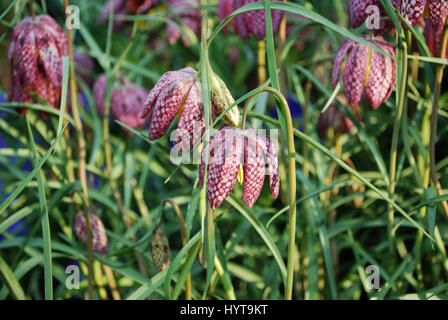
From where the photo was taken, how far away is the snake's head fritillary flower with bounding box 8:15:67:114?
0.95 metres

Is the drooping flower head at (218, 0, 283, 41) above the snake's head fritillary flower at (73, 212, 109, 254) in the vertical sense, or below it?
above

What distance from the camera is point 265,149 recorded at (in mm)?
694

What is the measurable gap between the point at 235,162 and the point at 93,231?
489mm

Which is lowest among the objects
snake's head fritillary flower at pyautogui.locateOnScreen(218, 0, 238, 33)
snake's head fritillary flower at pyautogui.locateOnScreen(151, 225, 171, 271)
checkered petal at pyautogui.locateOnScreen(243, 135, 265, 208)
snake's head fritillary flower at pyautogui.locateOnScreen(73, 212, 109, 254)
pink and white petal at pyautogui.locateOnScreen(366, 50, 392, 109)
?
snake's head fritillary flower at pyautogui.locateOnScreen(151, 225, 171, 271)

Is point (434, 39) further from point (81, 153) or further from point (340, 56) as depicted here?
point (81, 153)

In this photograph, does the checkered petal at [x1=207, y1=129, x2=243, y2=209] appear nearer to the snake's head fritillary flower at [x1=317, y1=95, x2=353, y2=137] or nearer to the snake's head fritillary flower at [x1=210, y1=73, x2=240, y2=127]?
the snake's head fritillary flower at [x1=210, y1=73, x2=240, y2=127]

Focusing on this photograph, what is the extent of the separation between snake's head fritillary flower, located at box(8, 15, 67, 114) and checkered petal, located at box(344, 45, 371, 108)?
0.59 m

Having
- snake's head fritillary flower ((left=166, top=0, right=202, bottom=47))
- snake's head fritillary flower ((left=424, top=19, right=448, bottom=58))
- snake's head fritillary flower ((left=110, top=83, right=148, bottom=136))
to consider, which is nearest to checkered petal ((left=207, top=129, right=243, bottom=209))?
snake's head fritillary flower ((left=424, top=19, right=448, bottom=58))

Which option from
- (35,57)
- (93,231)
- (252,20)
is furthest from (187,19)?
(93,231)

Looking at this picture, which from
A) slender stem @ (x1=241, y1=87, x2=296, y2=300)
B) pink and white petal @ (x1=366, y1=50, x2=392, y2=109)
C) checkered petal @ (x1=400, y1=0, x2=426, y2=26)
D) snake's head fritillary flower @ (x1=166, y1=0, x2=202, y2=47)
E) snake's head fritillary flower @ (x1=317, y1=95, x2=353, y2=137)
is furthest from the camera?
snake's head fritillary flower @ (x1=166, y1=0, x2=202, y2=47)

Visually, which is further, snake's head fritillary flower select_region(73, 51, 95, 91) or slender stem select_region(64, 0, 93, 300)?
snake's head fritillary flower select_region(73, 51, 95, 91)

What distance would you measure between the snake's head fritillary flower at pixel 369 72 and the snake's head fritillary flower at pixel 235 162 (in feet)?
0.88

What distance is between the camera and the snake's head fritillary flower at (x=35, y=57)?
95 centimetres
